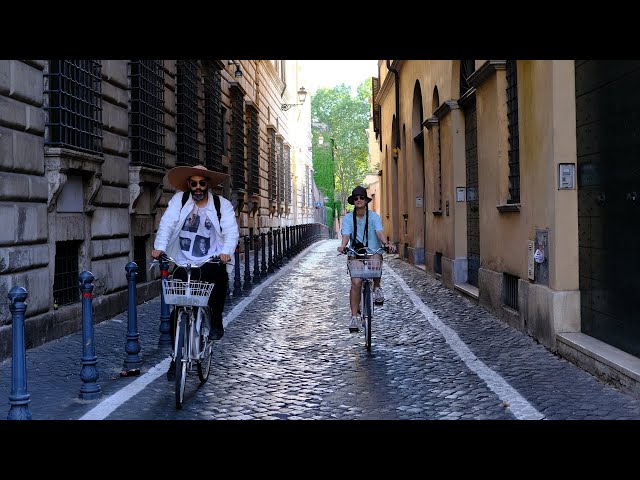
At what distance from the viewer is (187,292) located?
20.5 feet

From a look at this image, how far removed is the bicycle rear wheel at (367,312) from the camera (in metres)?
8.49

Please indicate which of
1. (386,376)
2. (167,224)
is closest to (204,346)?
(167,224)

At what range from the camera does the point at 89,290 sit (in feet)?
20.7

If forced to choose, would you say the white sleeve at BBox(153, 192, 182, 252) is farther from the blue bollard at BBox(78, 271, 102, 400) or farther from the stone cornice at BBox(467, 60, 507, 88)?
the stone cornice at BBox(467, 60, 507, 88)

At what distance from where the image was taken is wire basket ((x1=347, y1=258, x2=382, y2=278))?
344 inches

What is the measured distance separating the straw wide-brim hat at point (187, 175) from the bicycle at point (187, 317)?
693 millimetres

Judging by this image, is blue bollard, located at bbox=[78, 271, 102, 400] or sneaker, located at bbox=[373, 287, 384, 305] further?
sneaker, located at bbox=[373, 287, 384, 305]

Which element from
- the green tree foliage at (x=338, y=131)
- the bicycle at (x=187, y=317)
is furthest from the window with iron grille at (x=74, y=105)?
the green tree foliage at (x=338, y=131)

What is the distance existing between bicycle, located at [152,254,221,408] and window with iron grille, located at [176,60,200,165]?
10.0m

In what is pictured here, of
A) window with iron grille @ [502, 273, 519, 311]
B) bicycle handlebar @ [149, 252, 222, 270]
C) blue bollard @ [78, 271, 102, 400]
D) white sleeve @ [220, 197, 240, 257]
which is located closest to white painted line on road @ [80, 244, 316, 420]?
blue bollard @ [78, 271, 102, 400]

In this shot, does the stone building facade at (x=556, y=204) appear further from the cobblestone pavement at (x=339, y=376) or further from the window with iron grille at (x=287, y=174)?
the window with iron grille at (x=287, y=174)

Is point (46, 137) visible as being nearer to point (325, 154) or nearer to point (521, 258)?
point (521, 258)
